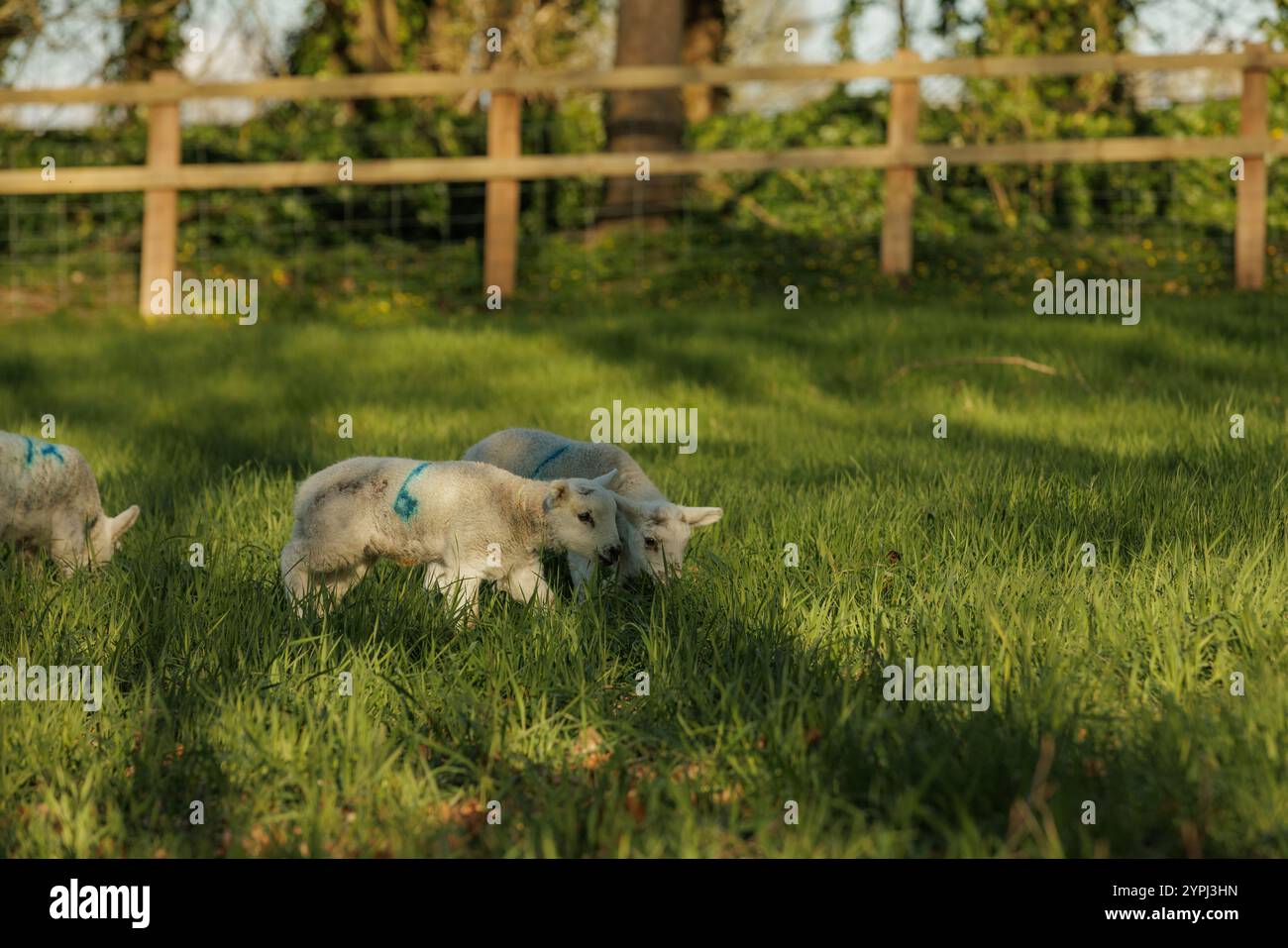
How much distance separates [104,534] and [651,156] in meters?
6.98

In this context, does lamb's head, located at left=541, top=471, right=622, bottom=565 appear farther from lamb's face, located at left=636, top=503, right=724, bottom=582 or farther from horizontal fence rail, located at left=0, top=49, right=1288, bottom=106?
horizontal fence rail, located at left=0, top=49, right=1288, bottom=106

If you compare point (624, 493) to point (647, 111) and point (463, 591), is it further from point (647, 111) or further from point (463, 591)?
point (647, 111)

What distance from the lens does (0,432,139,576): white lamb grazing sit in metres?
4.78

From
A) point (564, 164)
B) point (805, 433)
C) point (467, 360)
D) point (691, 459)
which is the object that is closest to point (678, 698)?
point (691, 459)

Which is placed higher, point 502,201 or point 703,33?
point 703,33

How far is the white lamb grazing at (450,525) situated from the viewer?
434cm

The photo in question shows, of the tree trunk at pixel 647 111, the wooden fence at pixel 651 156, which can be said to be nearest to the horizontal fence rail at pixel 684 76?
the wooden fence at pixel 651 156

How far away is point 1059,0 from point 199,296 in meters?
10.1

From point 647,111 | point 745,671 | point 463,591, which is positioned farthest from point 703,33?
point 745,671

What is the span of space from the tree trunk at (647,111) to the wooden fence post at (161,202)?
4.52 meters

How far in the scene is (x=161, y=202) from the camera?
12.0 metres

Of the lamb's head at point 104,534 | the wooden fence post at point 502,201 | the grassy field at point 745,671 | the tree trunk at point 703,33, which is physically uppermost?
the tree trunk at point 703,33

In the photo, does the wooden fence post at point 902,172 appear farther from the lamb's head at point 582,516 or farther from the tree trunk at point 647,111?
the lamb's head at point 582,516

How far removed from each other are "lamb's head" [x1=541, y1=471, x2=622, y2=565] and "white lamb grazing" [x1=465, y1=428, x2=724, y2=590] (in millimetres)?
148
